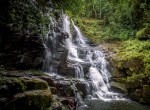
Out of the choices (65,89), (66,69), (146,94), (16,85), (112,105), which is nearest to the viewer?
(16,85)

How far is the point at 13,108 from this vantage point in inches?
270

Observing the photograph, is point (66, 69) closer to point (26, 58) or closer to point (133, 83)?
point (26, 58)

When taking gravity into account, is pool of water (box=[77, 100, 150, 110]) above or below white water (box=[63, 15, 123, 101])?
below

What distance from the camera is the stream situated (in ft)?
39.2

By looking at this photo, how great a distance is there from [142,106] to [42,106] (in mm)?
6680

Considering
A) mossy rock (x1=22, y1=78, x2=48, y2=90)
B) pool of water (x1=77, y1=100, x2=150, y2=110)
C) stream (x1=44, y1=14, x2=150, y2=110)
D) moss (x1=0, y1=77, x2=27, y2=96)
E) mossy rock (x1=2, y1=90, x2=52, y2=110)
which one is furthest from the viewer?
stream (x1=44, y1=14, x2=150, y2=110)

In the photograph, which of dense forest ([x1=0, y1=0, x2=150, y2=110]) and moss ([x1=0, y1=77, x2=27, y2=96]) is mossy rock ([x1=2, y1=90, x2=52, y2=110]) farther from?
moss ([x1=0, y1=77, x2=27, y2=96])

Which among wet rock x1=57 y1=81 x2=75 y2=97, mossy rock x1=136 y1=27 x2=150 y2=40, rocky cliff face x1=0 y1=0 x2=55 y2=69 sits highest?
mossy rock x1=136 y1=27 x2=150 y2=40

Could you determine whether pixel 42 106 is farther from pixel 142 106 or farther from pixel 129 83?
pixel 129 83

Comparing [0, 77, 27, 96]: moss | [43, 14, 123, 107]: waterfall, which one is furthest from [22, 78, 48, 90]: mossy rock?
[43, 14, 123, 107]: waterfall

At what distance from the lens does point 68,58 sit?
16047 mm

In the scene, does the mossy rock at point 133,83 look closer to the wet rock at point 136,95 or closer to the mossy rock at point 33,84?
the wet rock at point 136,95

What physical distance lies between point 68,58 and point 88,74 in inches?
85.2

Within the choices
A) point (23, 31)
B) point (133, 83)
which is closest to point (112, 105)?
point (133, 83)
